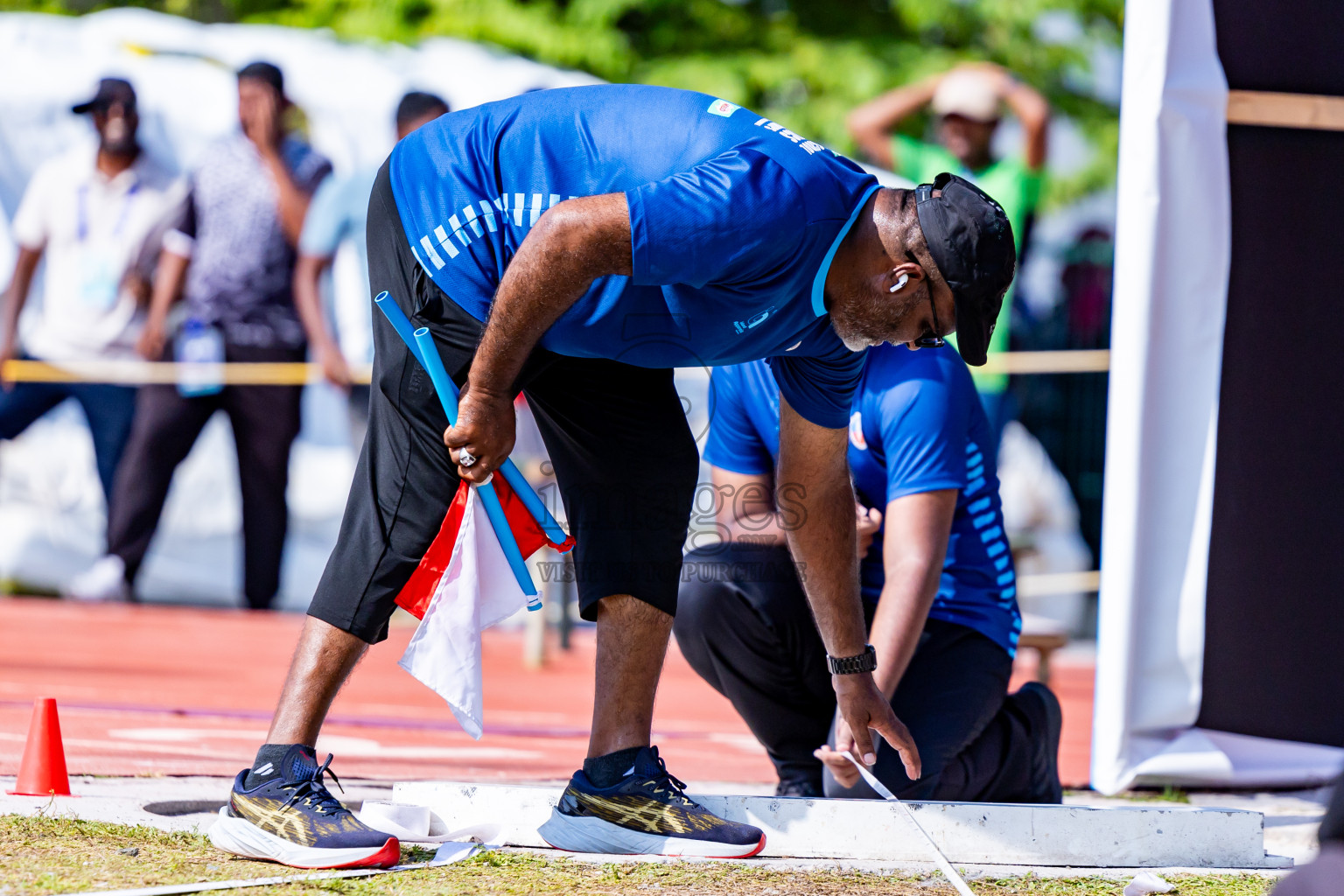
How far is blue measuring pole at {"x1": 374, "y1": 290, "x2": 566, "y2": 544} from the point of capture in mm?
2465

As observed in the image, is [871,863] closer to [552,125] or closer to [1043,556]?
[552,125]

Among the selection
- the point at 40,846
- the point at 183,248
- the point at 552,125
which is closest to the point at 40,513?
the point at 183,248

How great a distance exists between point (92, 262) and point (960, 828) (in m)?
6.69

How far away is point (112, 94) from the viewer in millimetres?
7480

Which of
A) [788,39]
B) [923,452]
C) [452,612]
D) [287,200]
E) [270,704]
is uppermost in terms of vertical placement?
[788,39]

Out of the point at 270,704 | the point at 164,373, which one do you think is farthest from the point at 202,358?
the point at 270,704

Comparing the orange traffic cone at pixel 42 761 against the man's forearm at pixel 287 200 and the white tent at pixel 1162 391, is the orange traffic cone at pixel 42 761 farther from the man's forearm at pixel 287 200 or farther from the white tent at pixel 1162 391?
the man's forearm at pixel 287 200

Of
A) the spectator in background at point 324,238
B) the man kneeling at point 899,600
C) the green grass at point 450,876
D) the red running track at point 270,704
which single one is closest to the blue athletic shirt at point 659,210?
the man kneeling at point 899,600

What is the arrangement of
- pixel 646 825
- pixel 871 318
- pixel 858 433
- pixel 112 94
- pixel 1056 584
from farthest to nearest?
1. pixel 1056 584
2. pixel 112 94
3. pixel 858 433
4. pixel 646 825
5. pixel 871 318

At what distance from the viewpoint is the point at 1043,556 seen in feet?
30.6

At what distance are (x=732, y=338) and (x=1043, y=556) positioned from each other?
24.6 feet

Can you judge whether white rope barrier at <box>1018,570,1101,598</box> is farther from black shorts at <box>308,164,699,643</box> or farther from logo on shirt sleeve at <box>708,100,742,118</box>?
logo on shirt sleeve at <box>708,100,742,118</box>

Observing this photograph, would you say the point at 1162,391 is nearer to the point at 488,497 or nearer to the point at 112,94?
the point at 488,497

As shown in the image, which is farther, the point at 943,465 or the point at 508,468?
the point at 943,465
